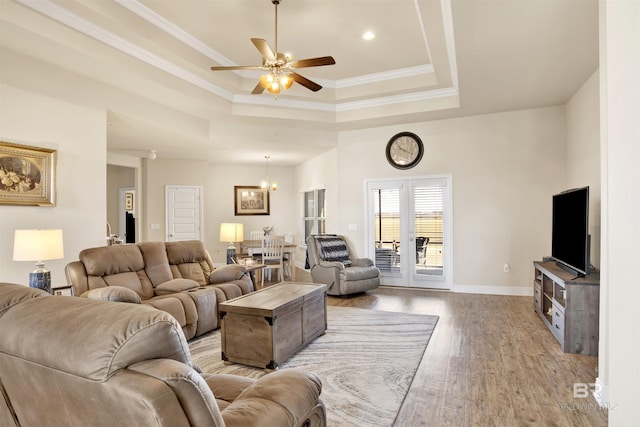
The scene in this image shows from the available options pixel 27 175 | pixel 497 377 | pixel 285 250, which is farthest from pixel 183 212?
pixel 497 377

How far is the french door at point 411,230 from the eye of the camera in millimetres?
6086

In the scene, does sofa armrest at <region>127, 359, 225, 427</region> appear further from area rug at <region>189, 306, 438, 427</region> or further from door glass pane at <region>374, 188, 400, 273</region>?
door glass pane at <region>374, 188, 400, 273</region>

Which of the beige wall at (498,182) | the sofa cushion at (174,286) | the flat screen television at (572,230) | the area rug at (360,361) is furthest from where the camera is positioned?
the beige wall at (498,182)

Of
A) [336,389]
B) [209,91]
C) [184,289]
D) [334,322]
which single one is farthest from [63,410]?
[209,91]

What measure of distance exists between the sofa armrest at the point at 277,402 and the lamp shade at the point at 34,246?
2685mm

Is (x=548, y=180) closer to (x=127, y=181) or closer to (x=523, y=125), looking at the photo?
(x=523, y=125)

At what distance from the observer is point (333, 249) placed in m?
6.20

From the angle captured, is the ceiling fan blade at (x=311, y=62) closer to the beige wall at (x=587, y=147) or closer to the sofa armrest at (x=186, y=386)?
the sofa armrest at (x=186, y=386)

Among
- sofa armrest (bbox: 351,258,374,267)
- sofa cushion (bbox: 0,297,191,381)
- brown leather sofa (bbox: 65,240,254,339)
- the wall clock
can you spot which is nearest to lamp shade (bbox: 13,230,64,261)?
brown leather sofa (bbox: 65,240,254,339)

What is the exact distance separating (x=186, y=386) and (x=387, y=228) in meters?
5.79

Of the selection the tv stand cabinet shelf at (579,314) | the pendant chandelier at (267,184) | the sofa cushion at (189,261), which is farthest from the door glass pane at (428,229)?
the pendant chandelier at (267,184)

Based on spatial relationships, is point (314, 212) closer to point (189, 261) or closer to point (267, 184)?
point (267, 184)

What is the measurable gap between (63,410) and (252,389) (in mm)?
640

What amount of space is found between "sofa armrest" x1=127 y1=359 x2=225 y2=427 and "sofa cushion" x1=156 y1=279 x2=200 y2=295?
10.1 ft
